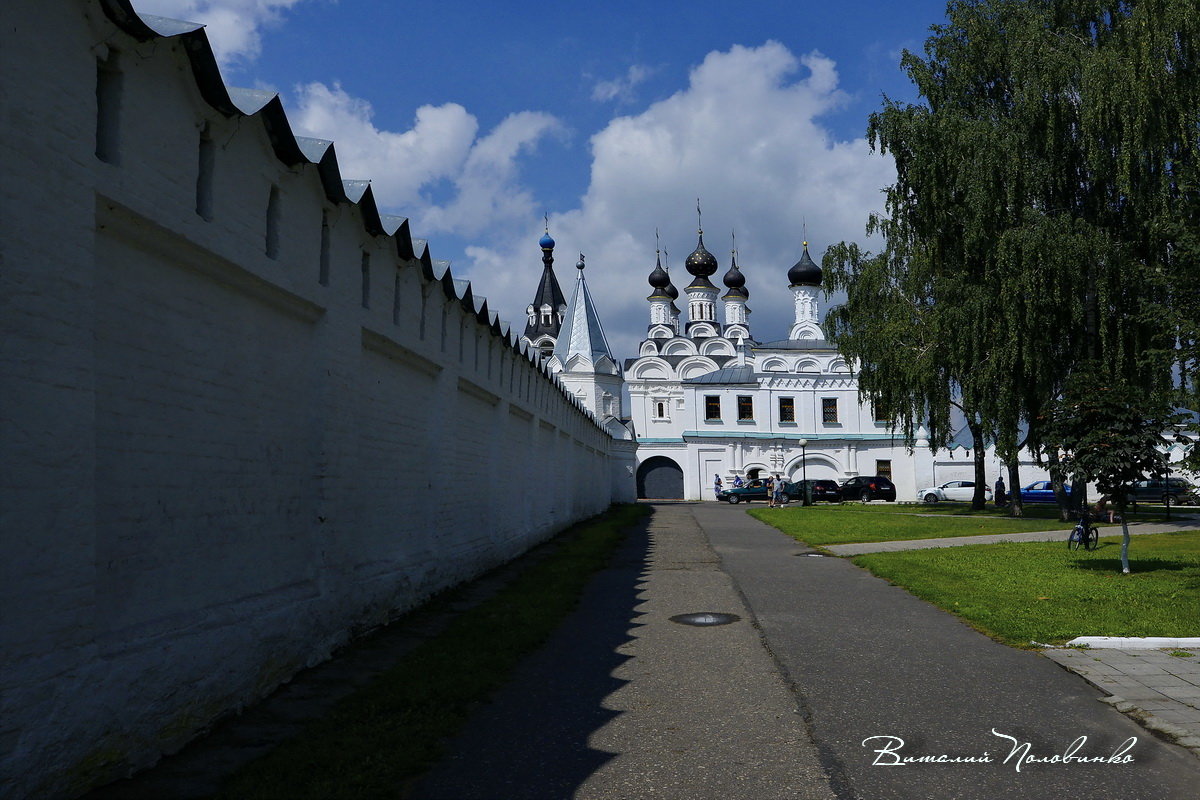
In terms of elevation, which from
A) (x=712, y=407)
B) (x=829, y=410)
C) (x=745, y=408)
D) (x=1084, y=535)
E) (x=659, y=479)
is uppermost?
(x=712, y=407)

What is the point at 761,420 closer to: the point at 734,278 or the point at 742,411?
the point at 742,411

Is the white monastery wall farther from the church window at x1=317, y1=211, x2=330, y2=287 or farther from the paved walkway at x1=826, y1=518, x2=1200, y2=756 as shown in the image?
the paved walkway at x1=826, y1=518, x2=1200, y2=756

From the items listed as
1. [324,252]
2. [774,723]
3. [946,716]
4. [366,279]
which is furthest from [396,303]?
[946,716]

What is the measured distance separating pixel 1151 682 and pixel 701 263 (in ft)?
214

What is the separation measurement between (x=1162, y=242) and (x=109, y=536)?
21692mm

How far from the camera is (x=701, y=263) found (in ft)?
230

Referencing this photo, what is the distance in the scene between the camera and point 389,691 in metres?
6.04

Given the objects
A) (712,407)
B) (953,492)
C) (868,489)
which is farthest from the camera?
(712,407)

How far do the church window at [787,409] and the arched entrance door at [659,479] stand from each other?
684 centimetres

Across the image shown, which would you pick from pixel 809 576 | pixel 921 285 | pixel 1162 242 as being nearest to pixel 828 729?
pixel 809 576

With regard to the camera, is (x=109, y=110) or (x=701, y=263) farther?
(x=701, y=263)

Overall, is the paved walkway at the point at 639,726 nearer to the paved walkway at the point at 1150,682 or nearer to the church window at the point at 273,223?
the paved walkway at the point at 1150,682

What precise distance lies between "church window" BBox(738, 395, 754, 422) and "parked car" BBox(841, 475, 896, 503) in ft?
32.1

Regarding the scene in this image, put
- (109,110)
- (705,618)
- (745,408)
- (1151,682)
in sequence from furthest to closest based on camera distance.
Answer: (745,408) < (705,618) < (1151,682) < (109,110)
